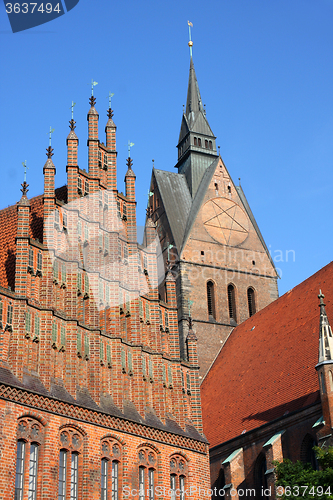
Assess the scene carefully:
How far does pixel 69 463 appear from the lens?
1845 centimetres

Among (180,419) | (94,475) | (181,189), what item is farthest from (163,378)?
(181,189)

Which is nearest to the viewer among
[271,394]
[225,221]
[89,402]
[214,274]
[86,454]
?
[86,454]

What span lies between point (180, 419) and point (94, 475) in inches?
178

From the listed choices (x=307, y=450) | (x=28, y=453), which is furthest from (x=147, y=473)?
(x=307, y=450)

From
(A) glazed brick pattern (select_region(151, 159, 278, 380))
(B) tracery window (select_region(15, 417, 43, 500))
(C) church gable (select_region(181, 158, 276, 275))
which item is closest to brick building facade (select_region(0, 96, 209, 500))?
(B) tracery window (select_region(15, 417, 43, 500))

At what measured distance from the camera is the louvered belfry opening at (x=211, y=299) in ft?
121

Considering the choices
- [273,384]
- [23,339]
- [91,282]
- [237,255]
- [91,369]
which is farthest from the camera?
[237,255]

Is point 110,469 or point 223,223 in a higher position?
point 223,223

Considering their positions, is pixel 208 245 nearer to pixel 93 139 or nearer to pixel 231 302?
pixel 231 302

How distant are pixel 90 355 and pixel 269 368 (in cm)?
1069

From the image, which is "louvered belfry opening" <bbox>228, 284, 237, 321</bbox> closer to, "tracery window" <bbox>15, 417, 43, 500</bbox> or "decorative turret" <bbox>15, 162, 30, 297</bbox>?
"decorative turret" <bbox>15, 162, 30, 297</bbox>

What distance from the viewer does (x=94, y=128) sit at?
79.0 ft

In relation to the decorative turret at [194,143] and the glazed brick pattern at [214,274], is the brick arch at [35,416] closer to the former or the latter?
the glazed brick pattern at [214,274]

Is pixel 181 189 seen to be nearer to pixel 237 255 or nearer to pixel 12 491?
pixel 237 255
